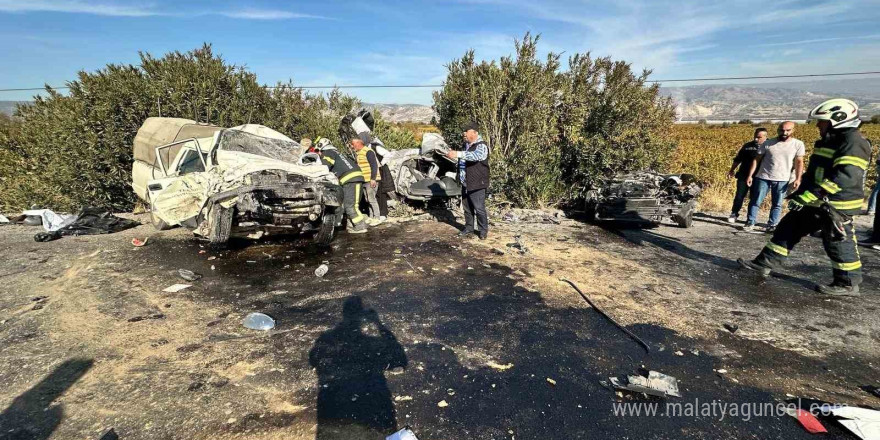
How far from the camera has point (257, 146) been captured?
642 cm

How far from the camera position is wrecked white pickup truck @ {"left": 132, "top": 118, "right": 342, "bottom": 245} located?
5086 millimetres

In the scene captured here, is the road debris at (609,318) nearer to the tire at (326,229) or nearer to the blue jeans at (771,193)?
the tire at (326,229)

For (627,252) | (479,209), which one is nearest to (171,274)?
(479,209)

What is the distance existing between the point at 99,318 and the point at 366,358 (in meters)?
2.58

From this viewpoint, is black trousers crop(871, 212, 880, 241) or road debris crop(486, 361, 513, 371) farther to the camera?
black trousers crop(871, 212, 880, 241)

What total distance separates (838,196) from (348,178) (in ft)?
19.6

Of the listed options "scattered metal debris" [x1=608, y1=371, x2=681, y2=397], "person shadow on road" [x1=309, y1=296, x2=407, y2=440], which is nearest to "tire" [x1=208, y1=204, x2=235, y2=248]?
"person shadow on road" [x1=309, y1=296, x2=407, y2=440]

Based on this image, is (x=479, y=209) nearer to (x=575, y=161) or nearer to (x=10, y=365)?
(x=575, y=161)

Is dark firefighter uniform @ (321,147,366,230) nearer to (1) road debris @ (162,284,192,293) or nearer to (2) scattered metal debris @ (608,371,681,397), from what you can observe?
(1) road debris @ (162,284,192,293)

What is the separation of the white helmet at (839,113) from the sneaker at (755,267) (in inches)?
64.7

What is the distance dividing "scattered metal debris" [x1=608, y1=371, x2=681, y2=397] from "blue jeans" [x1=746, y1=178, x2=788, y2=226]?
558 centimetres

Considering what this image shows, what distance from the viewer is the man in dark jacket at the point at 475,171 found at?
19.1 ft

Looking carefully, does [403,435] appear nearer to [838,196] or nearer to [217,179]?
[217,179]

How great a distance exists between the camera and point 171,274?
477 cm
